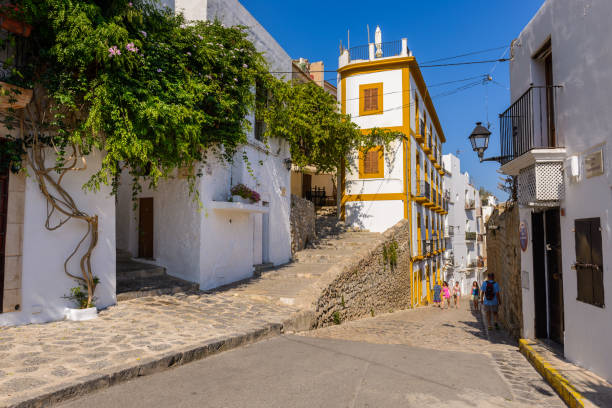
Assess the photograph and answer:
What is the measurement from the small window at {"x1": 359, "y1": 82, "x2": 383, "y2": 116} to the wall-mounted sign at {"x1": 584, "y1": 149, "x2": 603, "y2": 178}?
593 inches

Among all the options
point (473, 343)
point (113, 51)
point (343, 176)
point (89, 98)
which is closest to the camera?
point (113, 51)

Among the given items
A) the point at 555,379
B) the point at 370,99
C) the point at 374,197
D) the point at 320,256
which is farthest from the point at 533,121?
the point at 370,99

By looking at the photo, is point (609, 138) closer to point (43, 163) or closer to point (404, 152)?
point (43, 163)

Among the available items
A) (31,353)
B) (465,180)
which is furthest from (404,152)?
(465,180)

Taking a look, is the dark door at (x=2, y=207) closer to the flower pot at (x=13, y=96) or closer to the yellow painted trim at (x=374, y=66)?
the flower pot at (x=13, y=96)

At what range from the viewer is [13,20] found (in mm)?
6207

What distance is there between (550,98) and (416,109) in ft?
46.7

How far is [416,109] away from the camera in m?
21.5

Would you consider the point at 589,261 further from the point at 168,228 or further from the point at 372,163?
the point at 372,163

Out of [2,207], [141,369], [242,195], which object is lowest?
[141,369]

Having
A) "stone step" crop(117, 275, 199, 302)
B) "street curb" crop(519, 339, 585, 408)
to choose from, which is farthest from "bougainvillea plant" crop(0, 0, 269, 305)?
"street curb" crop(519, 339, 585, 408)

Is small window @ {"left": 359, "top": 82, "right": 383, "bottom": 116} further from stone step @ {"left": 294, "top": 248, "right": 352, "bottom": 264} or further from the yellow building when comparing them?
stone step @ {"left": 294, "top": 248, "right": 352, "bottom": 264}

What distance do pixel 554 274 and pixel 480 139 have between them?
11.3ft

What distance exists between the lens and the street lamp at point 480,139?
9367 millimetres
